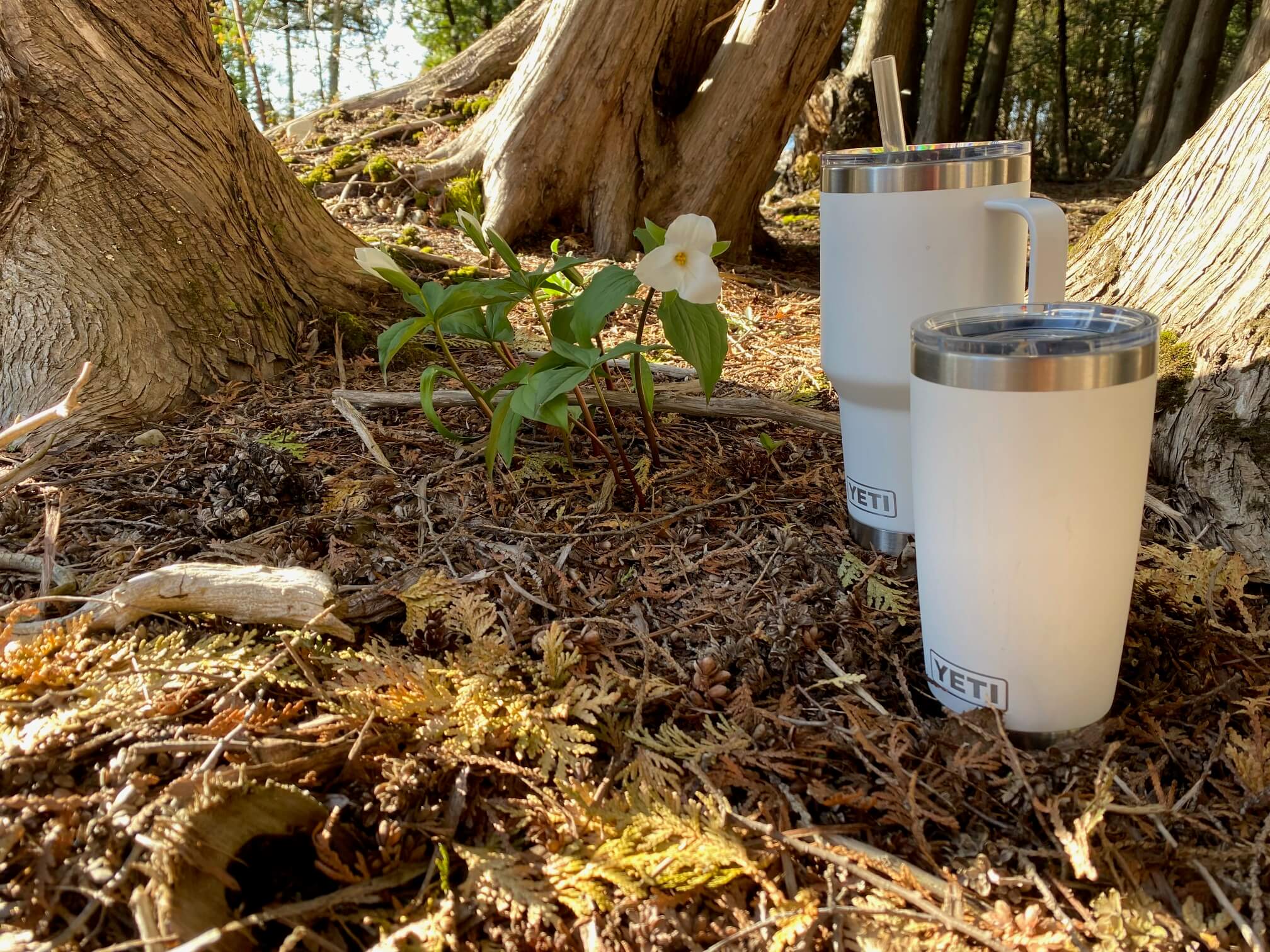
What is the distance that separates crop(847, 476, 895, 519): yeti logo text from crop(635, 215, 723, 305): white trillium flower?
1.63 feet

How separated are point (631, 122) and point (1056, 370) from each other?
3356mm

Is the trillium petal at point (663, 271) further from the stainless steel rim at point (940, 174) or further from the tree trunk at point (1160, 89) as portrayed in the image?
the tree trunk at point (1160, 89)

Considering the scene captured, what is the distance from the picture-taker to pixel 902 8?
6406 millimetres

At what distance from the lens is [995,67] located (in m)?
9.01

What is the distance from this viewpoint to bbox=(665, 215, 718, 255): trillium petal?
1565 millimetres

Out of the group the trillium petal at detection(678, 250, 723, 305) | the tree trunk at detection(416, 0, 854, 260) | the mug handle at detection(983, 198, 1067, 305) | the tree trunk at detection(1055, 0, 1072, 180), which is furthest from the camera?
the tree trunk at detection(1055, 0, 1072, 180)

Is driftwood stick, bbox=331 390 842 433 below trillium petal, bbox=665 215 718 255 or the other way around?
below

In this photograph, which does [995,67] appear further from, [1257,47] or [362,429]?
[362,429]

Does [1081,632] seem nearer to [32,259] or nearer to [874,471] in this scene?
[874,471]

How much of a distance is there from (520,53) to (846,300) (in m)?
4.11

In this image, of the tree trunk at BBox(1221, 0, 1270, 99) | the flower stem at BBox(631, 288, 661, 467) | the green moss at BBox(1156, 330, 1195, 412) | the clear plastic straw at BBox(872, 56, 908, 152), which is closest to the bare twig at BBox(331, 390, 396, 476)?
the flower stem at BBox(631, 288, 661, 467)

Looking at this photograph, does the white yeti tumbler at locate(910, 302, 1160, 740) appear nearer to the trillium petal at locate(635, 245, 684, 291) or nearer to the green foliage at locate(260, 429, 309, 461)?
the trillium petal at locate(635, 245, 684, 291)

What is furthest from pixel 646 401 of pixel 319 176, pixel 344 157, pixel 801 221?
pixel 801 221

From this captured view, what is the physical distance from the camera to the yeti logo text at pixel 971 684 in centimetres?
129
